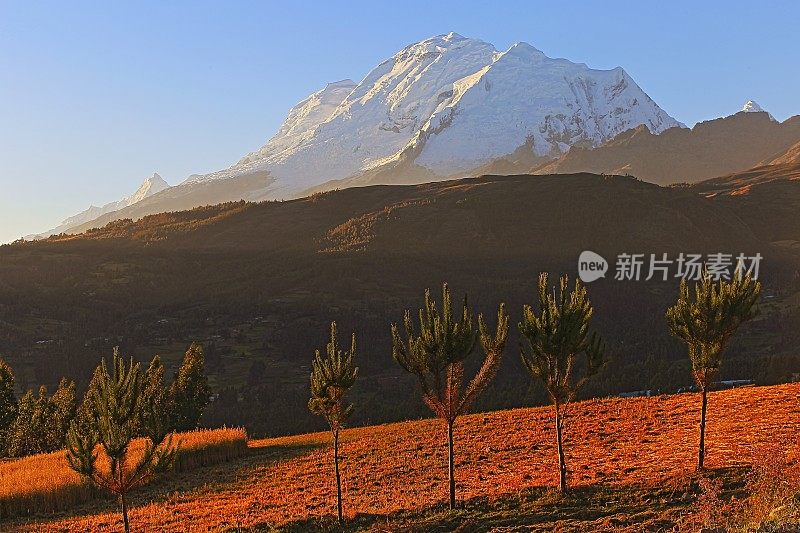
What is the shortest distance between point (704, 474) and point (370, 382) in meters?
145

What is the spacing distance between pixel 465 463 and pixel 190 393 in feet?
143

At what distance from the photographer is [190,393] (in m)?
77.3

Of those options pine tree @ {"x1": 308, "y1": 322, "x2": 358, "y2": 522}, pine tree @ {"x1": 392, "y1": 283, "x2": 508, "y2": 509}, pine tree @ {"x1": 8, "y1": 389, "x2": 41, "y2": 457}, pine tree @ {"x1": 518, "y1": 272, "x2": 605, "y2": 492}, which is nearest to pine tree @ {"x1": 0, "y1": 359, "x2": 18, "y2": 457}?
pine tree @ {"x1": 8, "y1": 389, "x2": 41, "y2": 457}

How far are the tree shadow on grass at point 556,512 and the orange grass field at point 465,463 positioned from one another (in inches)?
35.8

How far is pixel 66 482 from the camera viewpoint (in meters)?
42.4

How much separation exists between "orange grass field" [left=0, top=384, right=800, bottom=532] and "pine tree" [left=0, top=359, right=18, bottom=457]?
33904 millimetres

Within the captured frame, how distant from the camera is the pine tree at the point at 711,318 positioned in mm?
31688

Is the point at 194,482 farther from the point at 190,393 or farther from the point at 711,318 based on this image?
the point at 711,318

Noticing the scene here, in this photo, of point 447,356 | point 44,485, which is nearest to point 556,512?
point 447,356

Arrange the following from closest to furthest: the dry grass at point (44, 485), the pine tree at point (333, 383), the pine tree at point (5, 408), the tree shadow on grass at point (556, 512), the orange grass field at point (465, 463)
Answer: the tree shadow on grass at point (556, 512), the pine tree at point (333, 383), the orange grass field at point (465, 463), the dry grass at point (44, 485), the pine tree at point (5, 408)

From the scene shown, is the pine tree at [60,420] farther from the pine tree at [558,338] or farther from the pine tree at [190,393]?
the pine tree at [558,338]

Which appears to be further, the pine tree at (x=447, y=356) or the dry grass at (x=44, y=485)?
the dry grass at (x=44, y=485)

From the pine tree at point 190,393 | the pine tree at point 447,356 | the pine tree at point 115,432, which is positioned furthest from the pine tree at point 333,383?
the pine tree at point 190,393

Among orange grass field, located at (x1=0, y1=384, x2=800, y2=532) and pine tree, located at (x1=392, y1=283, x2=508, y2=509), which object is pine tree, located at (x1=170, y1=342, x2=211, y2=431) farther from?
pine tree, located at (x1=392, y1=283, x2=508, y2=509)
